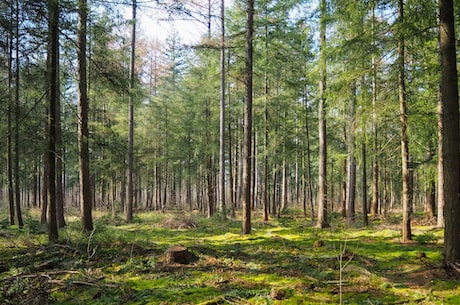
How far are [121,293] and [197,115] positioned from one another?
20.7 meters

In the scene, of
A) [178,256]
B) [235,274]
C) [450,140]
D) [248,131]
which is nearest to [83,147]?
[178,256]

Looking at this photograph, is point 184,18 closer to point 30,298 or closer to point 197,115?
point 30,298

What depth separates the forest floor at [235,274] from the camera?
516 centimetres

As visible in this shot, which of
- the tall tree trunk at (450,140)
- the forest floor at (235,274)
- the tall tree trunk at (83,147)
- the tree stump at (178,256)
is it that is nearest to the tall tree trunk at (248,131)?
the forest floor at (235,274)

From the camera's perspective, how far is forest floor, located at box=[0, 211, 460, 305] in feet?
16.9

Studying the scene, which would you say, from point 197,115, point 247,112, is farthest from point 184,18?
point 197,115

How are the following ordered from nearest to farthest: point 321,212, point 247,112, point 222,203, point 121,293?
point 121,293
point 247,112
point 321,212
point 222,203

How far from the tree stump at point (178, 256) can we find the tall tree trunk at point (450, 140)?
5567 millimetres

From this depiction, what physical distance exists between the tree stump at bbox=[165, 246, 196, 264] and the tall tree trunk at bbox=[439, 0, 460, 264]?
219 inches

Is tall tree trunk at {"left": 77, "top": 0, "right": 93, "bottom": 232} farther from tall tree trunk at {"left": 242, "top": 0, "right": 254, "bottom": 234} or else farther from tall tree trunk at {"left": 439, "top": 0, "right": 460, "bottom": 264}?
tall tree trunk at {"left": 439, "top": 0, "right": 460, "bottom": 264}

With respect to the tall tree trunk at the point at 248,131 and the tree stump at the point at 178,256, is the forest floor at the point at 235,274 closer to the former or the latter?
the tree stump at the point at 178,256

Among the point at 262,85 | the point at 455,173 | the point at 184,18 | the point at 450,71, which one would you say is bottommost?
the point at 455,173

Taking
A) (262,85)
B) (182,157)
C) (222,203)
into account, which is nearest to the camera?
(222,203)

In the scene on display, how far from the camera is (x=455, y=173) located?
6.00 metres
